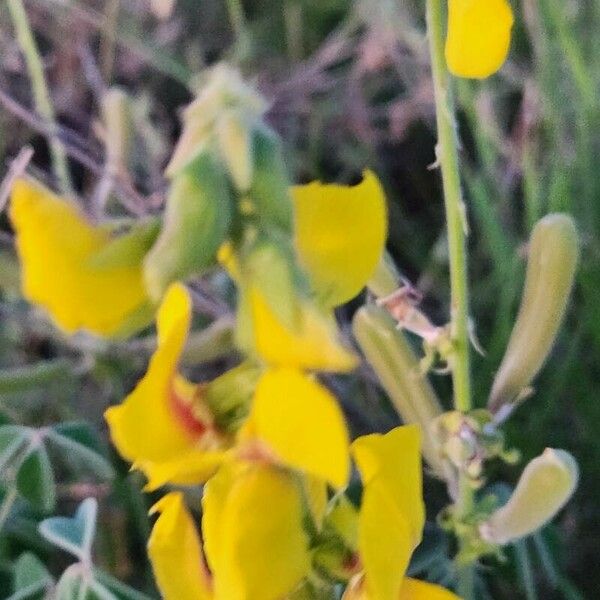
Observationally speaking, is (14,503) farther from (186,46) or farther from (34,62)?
(186,46)

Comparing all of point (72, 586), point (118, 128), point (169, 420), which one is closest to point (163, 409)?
point (169, 420)

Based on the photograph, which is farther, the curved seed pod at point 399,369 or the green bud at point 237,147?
the curved seed pod at point 399,369

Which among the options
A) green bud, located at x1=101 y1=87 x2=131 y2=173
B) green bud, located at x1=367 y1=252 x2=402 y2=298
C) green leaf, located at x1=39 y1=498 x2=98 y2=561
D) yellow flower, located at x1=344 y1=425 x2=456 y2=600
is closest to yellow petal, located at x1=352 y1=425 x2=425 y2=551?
Result: yellow flower, located at x1=344 y1=425 x2=456 y2=600

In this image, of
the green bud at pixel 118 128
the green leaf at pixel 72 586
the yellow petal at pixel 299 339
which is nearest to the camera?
the yellow petal at pixel 299 339

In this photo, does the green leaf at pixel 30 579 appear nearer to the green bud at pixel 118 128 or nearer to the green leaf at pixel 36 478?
the green leaf at pixel 36 478

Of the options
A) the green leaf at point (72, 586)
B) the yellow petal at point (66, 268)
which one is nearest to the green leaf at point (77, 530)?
the green leaf at point (72, 586)
